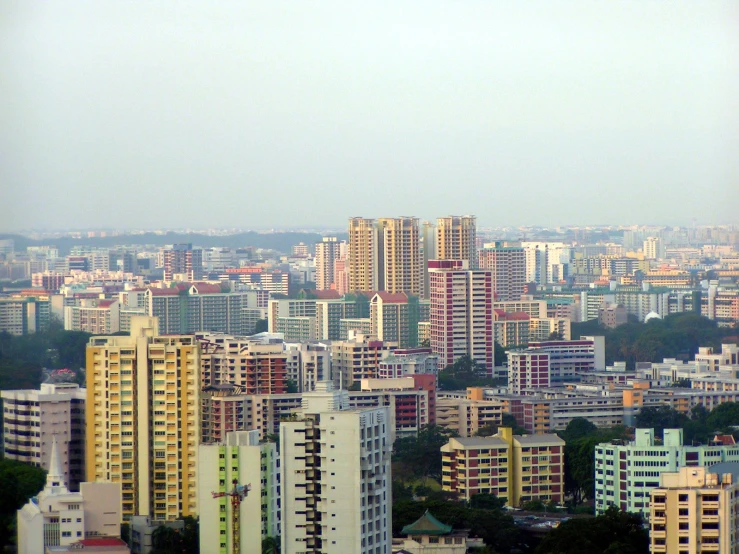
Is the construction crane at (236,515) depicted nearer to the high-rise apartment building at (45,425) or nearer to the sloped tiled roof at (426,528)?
the sloped tiled roof at (426,528)

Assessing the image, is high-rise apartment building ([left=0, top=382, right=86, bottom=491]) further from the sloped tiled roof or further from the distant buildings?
the distant buildings

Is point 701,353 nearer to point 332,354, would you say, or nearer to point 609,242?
point 332,354

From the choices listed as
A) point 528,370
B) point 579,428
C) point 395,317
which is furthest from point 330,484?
point 395,317

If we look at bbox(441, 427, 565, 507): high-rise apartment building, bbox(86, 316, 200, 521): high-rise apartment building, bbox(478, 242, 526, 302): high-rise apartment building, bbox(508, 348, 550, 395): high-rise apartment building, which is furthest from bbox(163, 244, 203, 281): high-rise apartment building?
bbox(86, 316, 200, 521): high-rise apartment building

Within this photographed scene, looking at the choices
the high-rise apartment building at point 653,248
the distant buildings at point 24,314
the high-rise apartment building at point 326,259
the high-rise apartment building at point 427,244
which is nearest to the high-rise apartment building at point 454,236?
the high-rise apartment building at point 427,244

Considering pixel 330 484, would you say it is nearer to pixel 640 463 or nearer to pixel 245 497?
pixel 245 497
